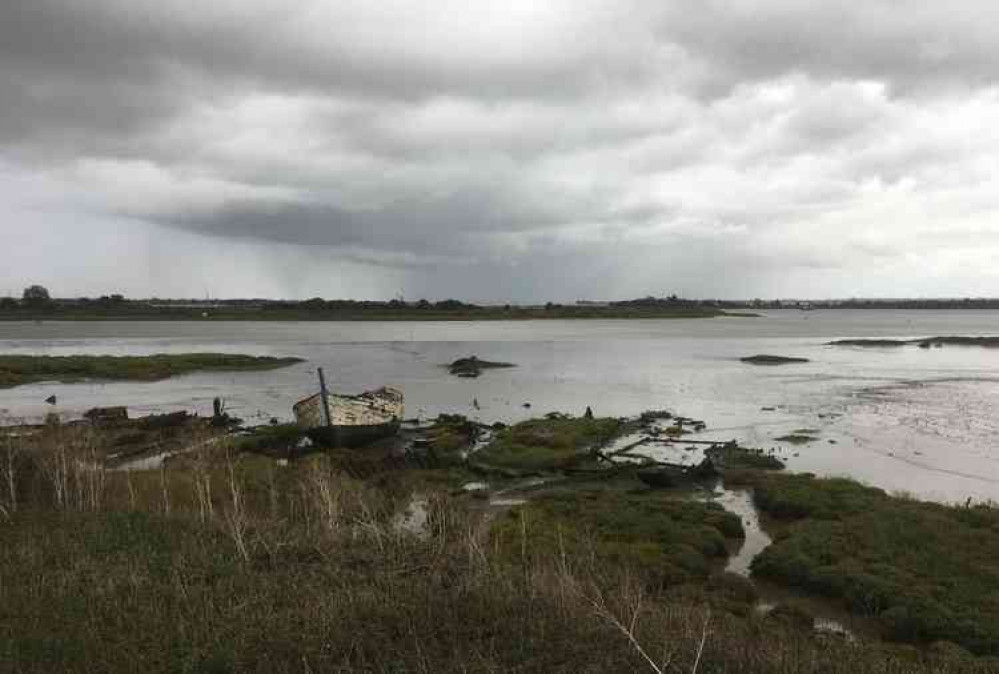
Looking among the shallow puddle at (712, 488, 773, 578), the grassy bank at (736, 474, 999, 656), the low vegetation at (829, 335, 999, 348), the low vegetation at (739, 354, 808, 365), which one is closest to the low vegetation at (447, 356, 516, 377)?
the low vegetation at (739, 354, 808, 365)

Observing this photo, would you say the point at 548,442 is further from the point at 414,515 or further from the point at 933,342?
the point at 933,342

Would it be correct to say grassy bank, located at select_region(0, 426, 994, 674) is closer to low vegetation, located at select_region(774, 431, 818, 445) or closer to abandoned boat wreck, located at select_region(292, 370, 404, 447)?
abandoned boat wreck, located at select_region(292, 370, 404, 447)

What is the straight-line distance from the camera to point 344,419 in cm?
2655

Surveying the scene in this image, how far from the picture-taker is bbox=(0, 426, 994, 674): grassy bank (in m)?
6.68

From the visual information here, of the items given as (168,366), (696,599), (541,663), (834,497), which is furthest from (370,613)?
(168,366)

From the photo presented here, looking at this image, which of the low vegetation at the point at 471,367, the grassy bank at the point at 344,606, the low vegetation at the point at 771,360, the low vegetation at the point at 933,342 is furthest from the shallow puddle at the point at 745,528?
the low vegetation at the point at 933,342

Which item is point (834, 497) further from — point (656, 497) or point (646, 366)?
point (646, 366)

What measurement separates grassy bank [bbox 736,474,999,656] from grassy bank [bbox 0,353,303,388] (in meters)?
48.2

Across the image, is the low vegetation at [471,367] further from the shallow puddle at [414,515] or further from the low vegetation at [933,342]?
the low vegetation at [933,342]

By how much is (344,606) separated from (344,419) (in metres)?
19.3

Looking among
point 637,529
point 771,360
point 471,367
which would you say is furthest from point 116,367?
point 771,360

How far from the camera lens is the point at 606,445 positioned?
89.4ft

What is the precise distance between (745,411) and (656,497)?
1924cm

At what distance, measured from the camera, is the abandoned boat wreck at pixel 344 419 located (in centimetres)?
2614
